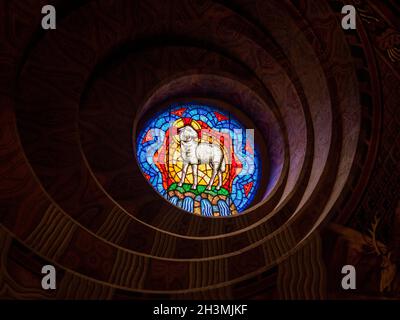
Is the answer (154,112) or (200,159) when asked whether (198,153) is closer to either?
(200,159)

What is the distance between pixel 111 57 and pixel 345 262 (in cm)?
515

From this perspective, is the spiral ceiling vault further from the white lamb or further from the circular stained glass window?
the white lamb

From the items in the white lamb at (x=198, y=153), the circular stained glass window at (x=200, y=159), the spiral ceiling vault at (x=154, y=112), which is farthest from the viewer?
the white lamb at (x=198, y=153)

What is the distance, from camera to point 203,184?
11133 millimetres

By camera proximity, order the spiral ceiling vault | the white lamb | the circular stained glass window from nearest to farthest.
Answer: the spiral ceiling vault < the circular stained glass window < the white lamb

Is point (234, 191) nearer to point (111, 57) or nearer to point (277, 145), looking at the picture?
point (277, 145)

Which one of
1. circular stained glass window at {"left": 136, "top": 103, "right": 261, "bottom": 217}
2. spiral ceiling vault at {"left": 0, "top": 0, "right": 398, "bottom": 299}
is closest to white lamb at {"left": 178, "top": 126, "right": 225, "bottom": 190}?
circular stained glass window at {"left": 136, "top": 103, "right": 261, "bottom": 217}

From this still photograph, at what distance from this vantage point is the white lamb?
11297 millimetres

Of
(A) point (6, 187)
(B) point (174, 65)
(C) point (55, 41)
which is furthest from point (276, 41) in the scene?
(A) point (6, 187)

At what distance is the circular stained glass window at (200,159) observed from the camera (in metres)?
10.9

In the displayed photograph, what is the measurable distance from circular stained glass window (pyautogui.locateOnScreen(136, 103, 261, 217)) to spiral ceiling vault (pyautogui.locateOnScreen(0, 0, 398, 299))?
0.26m

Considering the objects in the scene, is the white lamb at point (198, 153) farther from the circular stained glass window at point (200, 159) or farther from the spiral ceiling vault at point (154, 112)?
the spiral ceiling vault at point (154, 112)

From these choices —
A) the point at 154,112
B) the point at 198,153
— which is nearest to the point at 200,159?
the point at 198,153

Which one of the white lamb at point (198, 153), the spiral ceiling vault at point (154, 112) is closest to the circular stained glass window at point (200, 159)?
the white lamb at point (198, 153)
